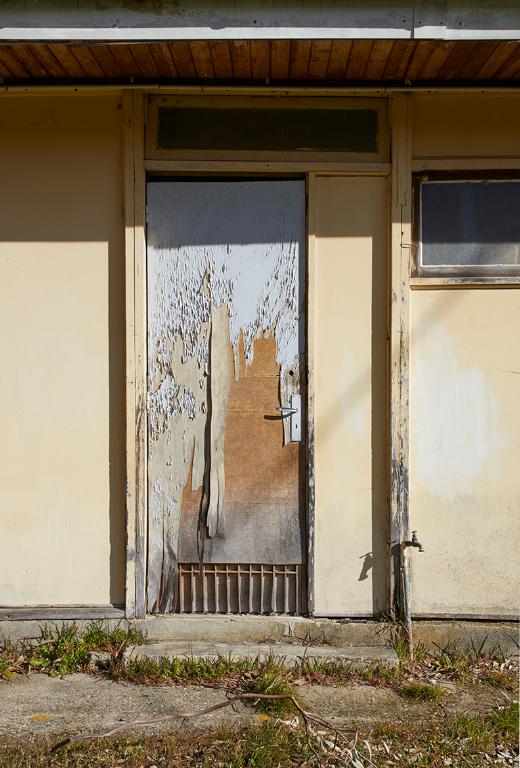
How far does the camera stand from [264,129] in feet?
14.6

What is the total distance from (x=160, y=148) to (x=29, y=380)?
1.55 meters

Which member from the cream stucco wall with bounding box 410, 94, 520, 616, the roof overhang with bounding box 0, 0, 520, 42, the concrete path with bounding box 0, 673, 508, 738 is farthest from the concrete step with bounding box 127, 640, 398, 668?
the roof overhang with bounding box 0, 0, 520, 42

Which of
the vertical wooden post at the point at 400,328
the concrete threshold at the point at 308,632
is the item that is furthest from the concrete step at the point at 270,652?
the vertical wooden post at the point at 400,328

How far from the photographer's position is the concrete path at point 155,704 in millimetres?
3598

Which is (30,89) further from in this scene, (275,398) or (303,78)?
(275,398)

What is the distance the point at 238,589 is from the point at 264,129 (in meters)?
2.72

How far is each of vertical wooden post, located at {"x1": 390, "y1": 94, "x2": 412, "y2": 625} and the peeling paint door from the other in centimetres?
53

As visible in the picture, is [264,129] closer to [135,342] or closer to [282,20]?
[282,20]

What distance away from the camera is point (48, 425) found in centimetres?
447

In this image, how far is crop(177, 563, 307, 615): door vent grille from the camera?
454 cm

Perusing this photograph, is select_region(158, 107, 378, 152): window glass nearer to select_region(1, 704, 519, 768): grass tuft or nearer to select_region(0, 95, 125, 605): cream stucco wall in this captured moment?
select_region(0, 95, 125, 605): cream stucco wall

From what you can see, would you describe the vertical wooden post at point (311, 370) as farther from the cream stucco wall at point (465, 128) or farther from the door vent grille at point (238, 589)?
the cream stucco wall at point (465, 128)

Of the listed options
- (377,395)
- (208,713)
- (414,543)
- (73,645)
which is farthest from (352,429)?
(73,645)

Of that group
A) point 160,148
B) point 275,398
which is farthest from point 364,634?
point 160,148
